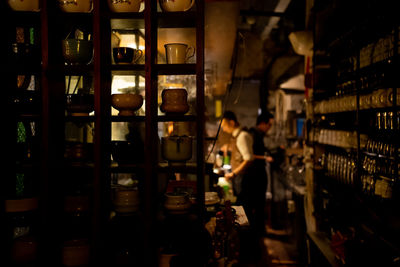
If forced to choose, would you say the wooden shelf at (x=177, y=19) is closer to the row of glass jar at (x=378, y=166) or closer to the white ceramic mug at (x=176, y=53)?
the white ceramic mug at (x=176, y=53)

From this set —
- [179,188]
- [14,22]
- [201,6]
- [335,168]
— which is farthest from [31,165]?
[335,168]

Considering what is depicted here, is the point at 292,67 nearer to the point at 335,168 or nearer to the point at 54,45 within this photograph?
the point at 335,168

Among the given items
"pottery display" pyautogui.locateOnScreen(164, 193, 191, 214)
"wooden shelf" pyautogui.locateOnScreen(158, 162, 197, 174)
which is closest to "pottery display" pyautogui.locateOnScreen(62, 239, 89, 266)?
"pottery display" pyautogui.locateOnScreen(164, 193, 191, 214)

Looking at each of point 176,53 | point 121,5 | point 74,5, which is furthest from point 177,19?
point 74,5

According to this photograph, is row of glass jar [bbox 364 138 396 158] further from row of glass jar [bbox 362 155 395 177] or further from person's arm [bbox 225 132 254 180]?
person's arm [bbox 225 132 254 180]

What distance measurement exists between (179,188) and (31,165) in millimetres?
1173

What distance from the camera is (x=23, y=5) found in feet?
6.69

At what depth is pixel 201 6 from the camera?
1.99 m

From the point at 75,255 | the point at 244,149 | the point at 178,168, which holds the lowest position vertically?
the point at 75,255

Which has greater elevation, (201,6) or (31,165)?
(201,6)

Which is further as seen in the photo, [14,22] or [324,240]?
[324,240]

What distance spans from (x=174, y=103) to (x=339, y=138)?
1955 millimetres

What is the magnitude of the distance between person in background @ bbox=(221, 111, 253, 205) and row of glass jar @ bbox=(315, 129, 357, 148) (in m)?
1.35

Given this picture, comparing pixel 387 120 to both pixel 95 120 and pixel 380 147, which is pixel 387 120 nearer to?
pixel 380 147
